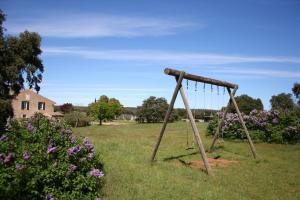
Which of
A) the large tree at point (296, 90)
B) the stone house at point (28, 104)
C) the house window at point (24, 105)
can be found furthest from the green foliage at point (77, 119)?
the large tree at point (296, 90)

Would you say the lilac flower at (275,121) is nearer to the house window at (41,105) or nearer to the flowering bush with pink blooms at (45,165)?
the flowering bush with pink blooms at (45,165)

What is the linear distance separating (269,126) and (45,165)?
57.8 ft

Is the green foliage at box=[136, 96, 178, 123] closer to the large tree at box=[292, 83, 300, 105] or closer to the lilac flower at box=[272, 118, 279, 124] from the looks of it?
the large tree at box=[292, 83, 300, 105]

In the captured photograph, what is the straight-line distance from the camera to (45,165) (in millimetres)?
6039

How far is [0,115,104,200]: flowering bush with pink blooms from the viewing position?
5.56 metres

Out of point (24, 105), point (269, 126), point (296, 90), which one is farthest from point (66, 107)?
point (269, 126)

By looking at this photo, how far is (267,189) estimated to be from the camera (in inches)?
328

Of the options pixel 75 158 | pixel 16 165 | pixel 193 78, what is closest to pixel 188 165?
pixel 193 78

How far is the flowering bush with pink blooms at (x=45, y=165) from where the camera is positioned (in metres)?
5.56

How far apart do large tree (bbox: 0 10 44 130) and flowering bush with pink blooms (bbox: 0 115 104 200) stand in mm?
25730

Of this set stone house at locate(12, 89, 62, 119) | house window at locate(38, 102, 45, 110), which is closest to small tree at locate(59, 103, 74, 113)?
stone house at locate(12, 89, 62, 119)

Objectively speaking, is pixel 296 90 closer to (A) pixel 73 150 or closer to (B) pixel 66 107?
(B) pixel 66 107

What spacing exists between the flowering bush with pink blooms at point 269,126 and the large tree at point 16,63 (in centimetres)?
2118

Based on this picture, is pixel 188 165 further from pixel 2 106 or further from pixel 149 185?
pixel 2 106
